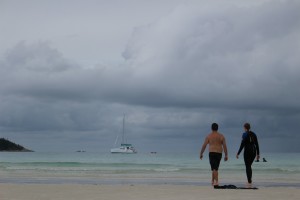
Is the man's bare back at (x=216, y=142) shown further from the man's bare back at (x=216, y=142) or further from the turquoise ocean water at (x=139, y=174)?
the turquoise ocean water at (x=139, y=174)

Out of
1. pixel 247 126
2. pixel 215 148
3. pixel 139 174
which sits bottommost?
pixel 139 174

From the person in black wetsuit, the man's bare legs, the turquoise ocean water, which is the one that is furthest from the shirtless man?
Answer: the turquoise ocean water

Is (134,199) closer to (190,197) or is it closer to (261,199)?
(190,197)

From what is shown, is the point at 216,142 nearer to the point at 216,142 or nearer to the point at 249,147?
the point at 216,142

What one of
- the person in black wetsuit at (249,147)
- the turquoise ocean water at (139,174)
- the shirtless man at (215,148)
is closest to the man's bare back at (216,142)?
the shirtless man at (215,148)

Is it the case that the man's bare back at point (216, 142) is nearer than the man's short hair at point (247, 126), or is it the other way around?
the man's bare back at point (216, 142)

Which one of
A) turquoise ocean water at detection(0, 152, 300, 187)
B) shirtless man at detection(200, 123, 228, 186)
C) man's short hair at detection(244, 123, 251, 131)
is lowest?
turquoise ocean water at detection(0, 152, 300, 187)

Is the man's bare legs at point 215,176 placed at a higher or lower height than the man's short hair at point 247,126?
lower

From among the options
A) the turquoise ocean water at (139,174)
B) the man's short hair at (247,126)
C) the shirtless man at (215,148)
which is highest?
the man's short hair at (247,126)

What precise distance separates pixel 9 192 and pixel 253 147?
6.50 meters

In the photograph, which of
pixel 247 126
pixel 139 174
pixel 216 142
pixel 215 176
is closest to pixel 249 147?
pixel 247 126

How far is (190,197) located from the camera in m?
10.4

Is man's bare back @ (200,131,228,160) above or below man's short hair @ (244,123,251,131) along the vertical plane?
below

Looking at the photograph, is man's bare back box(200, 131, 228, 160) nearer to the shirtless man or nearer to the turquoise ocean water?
the shirtless man
